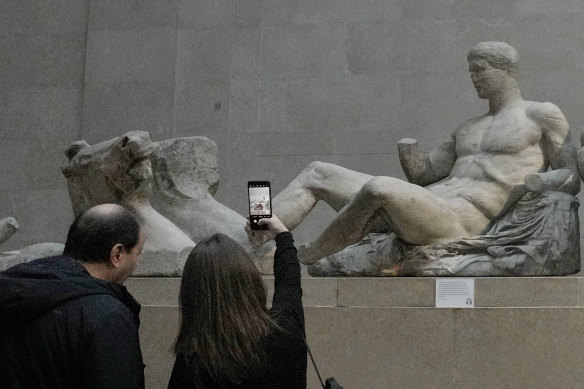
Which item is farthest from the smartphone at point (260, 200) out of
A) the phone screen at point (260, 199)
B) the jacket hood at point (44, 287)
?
the jacket hood at point (44, 287)

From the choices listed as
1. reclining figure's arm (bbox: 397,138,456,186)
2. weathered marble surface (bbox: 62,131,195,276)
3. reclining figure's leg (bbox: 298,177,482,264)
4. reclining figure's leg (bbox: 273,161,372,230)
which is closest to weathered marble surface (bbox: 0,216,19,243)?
weathered marble surface (bbox: 62,131,195,276)

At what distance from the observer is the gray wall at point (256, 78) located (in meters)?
11.8

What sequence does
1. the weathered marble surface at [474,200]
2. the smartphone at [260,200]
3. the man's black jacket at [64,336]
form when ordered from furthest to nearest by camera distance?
the weathered marble surface at [474,200] < the smartphone at [260,200] < the man's black jacket at [64,336]

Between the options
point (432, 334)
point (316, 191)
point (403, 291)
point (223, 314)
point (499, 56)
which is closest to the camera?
point (223, 314)

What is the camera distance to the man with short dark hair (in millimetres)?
3420

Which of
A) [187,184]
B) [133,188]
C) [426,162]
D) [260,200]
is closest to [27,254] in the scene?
[133,188]

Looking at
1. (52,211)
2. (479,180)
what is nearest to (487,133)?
(479,180)

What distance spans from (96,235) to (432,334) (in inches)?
133

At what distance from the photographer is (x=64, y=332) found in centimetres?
346

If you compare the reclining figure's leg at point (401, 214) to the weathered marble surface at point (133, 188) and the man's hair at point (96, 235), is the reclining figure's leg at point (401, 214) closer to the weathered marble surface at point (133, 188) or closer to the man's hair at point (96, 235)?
the weathered marble surface at point (133, 188)

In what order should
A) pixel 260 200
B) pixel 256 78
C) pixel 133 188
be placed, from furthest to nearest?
pixel 256 78, pixel 133 188, pixel 260 200

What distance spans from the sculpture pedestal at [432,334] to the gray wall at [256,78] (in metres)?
4.94

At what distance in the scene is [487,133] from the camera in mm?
7793

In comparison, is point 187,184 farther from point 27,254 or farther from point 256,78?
point 256,78
